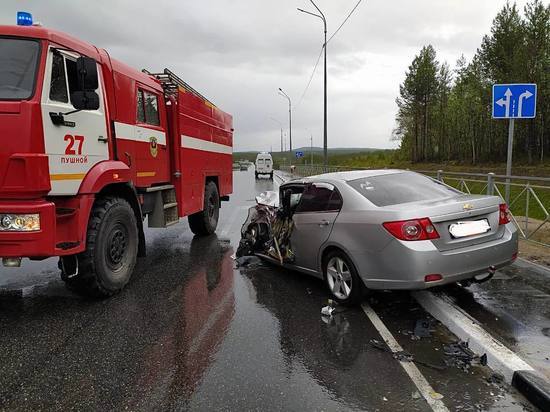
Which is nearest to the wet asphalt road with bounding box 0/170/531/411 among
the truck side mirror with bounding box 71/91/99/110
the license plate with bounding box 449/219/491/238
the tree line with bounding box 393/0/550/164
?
the license plate with bounding box 449/219/491/238

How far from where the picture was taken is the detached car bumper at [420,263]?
13.9 ft

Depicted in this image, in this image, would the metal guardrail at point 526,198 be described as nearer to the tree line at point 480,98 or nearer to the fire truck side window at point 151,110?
the fire truck side window at point 151,110

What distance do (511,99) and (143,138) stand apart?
6.59m

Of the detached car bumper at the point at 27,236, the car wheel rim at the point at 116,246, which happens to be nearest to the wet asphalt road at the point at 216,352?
the car wheel rim at the point at 116,246

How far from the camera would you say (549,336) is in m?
4.04

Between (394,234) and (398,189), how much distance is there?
1.01 metres

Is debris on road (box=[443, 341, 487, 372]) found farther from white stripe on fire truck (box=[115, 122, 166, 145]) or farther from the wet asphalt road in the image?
white stripe on fire truck (box=[115, 122, 166, 145])

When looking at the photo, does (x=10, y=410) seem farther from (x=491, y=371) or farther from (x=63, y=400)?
(x=491, y=371)

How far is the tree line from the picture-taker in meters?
42.5

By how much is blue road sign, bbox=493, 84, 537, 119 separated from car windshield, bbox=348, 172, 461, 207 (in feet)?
12.5

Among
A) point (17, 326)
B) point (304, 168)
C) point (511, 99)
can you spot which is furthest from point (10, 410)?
point (304, 168)

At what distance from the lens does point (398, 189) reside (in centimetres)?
520

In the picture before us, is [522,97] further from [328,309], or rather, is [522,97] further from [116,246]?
[116,246]

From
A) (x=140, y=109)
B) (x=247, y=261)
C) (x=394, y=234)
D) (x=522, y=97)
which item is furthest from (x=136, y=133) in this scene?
(x=522, y=97)
